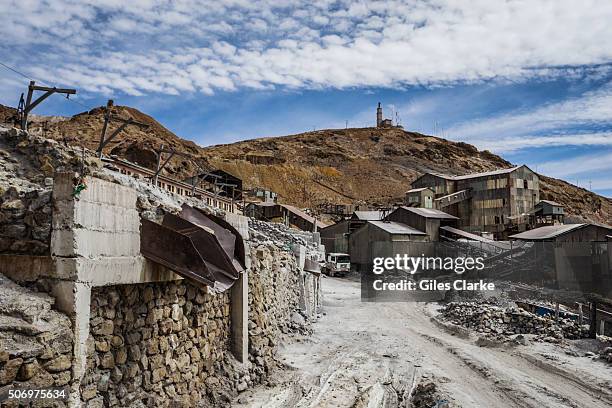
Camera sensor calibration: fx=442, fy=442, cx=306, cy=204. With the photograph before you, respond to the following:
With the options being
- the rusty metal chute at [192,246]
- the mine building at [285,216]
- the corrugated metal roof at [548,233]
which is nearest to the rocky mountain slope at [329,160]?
the mine building at [285,216]

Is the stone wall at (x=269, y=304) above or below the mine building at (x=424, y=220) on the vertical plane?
below

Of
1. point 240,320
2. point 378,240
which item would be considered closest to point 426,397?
point 240,320

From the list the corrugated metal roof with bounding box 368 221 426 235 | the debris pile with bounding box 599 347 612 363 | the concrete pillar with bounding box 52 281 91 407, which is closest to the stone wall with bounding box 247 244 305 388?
the concrete pillar with bounding box 52 281 91 407

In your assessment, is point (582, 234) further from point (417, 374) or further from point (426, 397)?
point (426, 397)

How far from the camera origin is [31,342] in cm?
444

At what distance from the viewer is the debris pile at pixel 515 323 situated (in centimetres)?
1849

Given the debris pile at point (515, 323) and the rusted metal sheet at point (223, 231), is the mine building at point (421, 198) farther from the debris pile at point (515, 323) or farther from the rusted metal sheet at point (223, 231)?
the rusted metal sheet at point (223, 231)

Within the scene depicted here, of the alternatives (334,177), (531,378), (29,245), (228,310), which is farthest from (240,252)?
(334,177)

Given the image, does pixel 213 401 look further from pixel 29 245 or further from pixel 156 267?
pixel 29 245

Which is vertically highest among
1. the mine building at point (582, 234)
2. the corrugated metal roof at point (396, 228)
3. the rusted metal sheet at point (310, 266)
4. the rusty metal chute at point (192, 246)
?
the corrugated metal roof at point (396, 228)

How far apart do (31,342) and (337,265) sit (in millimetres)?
38856

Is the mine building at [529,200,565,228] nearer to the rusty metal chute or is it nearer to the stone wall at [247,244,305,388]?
the stone wall at [247,244,305,388]

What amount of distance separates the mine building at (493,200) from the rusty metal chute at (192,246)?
4796cm

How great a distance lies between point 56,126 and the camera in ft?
198
